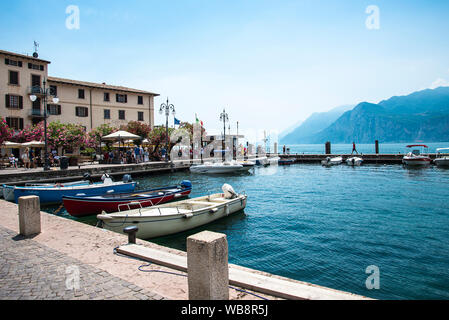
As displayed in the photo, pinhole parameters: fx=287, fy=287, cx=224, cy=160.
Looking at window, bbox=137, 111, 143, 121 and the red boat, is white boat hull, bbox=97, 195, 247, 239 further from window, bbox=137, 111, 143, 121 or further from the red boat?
window, bbox=137, 111, 143, 121

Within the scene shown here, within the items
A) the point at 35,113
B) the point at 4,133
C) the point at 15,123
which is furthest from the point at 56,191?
the point at 35,113

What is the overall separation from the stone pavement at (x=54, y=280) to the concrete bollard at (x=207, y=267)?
827 millimetres

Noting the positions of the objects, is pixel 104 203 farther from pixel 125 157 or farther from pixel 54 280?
pixel 125 157

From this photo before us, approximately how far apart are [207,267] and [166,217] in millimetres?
7978

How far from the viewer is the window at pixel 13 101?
3638 cm

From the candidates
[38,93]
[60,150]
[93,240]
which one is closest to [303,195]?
[93,240]

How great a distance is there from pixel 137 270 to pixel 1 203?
39.7ft

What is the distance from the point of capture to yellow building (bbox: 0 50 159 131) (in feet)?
120

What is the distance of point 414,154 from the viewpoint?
44969 millimetres

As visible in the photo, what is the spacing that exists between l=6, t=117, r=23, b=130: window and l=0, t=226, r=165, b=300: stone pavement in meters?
36.6

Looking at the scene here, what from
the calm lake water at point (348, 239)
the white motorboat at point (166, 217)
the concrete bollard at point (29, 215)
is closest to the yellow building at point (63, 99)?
the white motorboat at point (166, 217)

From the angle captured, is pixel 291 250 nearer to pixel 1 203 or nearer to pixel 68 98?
pixel 1 203

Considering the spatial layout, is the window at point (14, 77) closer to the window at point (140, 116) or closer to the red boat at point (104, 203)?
the window at point (140, 116)
